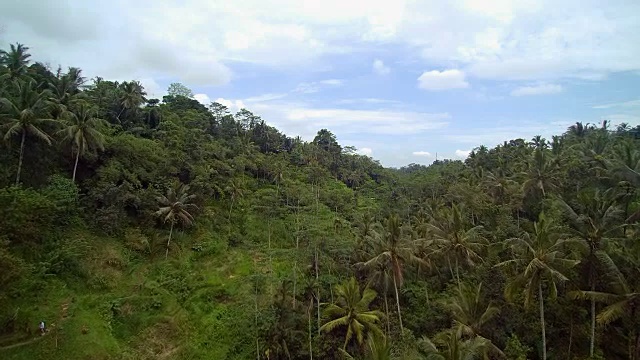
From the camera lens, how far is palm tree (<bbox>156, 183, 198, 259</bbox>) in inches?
1400

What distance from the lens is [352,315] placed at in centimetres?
2758

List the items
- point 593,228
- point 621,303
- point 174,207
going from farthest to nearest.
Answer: point 174,207 → point 593,228 → point 621,303

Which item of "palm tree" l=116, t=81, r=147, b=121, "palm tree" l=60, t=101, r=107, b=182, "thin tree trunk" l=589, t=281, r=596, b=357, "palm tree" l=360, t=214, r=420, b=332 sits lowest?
"thin tree trunk" l=589, t=281, r=596, b=357

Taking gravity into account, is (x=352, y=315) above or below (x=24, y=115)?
below

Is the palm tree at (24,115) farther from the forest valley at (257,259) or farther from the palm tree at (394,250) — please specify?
the palm tree at (394,250)

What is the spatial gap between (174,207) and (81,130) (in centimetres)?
949

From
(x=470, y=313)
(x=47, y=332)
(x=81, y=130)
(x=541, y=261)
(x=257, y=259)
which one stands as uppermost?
(x=81, y=130)

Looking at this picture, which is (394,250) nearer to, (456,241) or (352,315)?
(456,241)

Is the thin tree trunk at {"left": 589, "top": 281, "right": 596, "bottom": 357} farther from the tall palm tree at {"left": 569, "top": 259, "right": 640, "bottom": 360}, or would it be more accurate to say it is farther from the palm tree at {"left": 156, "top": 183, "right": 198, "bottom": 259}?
the palm tree at {"left": 156, "top": 183, "right": 198, "bottom": 259}

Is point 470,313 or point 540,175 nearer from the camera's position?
point 470,313

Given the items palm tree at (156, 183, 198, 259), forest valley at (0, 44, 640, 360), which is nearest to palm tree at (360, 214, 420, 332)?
forest valley at (0, 44, 640, 360)

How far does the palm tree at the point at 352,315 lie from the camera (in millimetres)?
27266

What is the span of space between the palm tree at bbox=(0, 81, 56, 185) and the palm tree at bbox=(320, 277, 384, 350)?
23.7 m

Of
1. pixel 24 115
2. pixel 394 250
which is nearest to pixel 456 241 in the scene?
pixel 394 250
